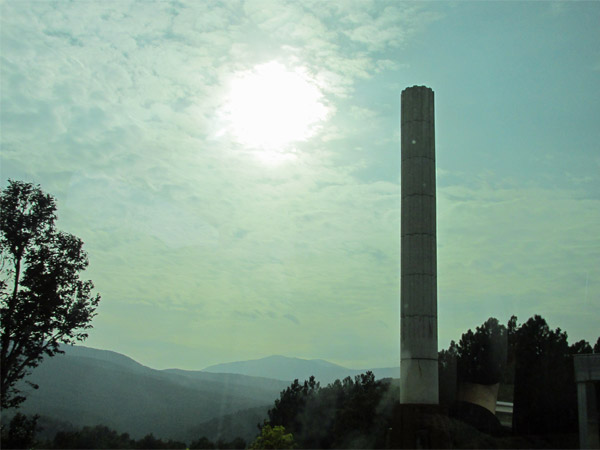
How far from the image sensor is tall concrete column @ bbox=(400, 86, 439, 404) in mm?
21859

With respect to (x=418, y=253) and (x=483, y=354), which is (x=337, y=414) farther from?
(x=418, y=253)

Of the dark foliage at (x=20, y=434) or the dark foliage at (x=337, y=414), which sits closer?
the dark foliage at (x=20, y=434)

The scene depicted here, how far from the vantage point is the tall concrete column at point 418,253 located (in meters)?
21.9

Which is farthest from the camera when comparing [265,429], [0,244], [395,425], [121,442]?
[121,442]

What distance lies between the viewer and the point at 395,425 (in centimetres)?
2173

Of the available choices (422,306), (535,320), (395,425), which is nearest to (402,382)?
(395,425)

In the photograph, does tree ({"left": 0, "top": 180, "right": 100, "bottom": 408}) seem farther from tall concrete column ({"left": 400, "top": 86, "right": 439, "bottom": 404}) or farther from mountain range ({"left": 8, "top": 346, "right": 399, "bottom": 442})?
mountain range ({"left": 8, "top": 346, "right": 399, "bottom": 442})

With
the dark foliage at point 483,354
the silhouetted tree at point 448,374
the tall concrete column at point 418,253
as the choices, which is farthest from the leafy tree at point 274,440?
the dark foliage at point 483,354

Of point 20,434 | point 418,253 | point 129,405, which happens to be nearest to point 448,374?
point 418,253

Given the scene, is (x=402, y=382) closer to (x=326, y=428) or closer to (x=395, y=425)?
(x=395, y=425)

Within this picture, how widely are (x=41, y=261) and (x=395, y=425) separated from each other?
19419mm

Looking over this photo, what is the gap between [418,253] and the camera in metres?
22.9

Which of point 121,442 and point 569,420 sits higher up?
point 569,420

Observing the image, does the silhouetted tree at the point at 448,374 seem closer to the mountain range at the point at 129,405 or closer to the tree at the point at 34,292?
the tree at the point at 34,292
